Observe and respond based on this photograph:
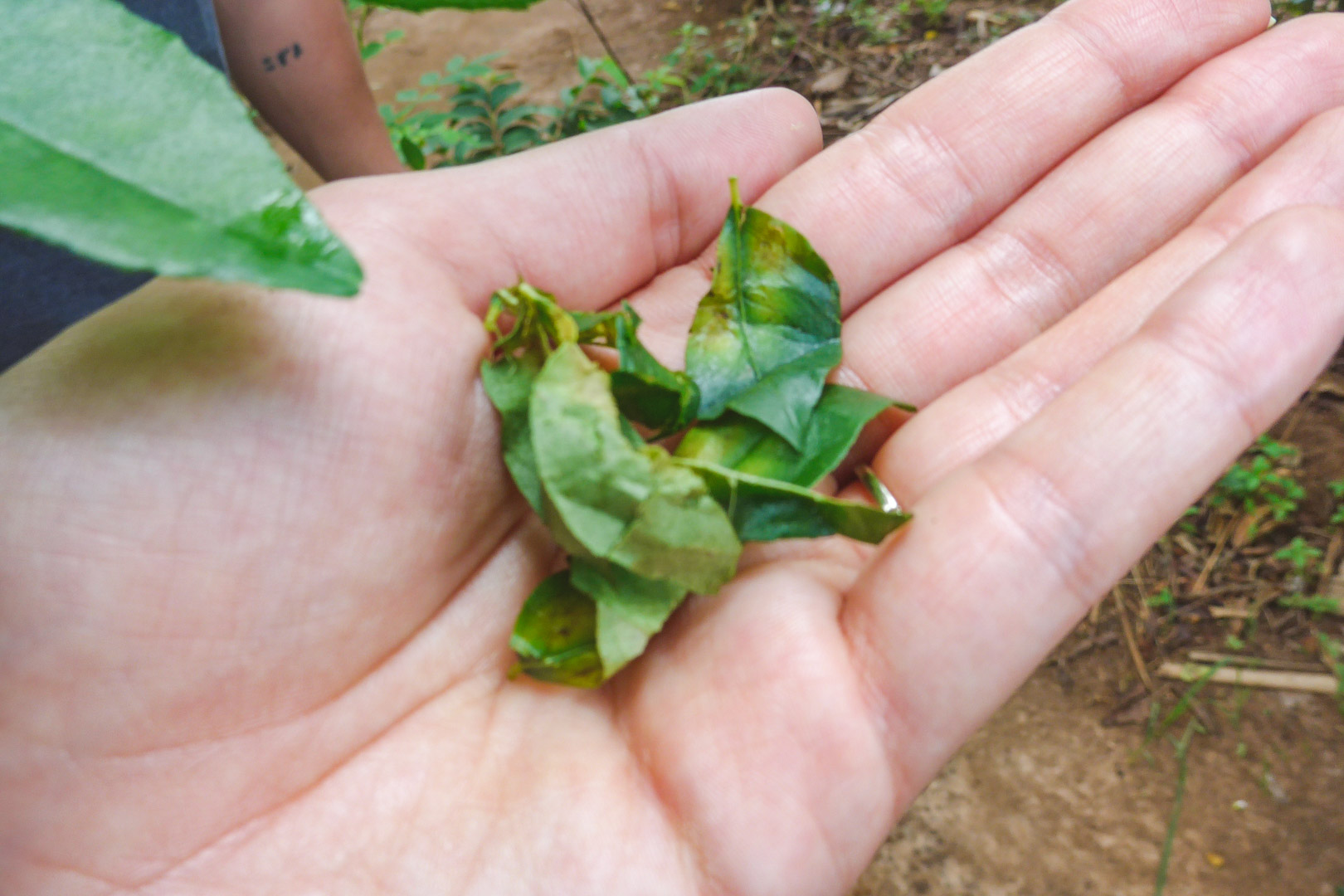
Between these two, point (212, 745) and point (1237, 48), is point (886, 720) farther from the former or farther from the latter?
point (1237, 48)

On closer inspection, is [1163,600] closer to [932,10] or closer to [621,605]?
[621,605]

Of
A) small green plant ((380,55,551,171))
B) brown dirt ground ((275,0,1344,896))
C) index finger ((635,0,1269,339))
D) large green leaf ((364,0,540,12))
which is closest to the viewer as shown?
large green leaf ((364,0,540,12))

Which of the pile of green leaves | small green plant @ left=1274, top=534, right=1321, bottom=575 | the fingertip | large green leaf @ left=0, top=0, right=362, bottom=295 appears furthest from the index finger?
small green plant @ left=1274, top=534, right=1321, bottom=575

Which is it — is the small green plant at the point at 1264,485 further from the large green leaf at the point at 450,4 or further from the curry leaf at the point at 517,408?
the large green leaf at the point at 450,4

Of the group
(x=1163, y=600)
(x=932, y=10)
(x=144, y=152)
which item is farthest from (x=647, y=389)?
(x=932, y=10)

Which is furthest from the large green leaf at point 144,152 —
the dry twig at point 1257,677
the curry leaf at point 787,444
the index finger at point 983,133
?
the dry twig at point 1257,677

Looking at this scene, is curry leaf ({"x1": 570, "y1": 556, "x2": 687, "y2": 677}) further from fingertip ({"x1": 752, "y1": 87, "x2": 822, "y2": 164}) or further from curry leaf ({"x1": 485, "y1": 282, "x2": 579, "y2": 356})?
fingertip ({"x1": 752, "y1": 87, "x2": 822, "y2": 164})

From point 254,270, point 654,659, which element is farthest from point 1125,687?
point 254,270
